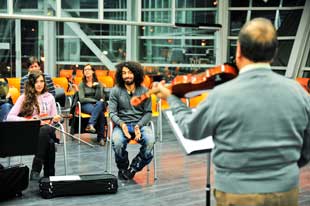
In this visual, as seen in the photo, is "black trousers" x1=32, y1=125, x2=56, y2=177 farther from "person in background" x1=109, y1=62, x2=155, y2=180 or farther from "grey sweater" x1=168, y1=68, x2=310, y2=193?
"grey sweater" x1=168, y1=68, x2=310, y2=193

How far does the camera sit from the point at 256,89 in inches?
80.8

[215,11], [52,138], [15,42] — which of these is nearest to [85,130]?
[52,138]

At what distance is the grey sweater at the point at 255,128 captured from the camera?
204 cm

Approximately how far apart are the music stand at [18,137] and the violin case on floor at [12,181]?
0.26 meters

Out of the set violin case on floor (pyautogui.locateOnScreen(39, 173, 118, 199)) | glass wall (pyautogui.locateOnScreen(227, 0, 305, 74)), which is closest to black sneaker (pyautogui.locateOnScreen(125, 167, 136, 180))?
violin case on floor (pyautogui.locateOnScreen(39, 173, 118, 199))

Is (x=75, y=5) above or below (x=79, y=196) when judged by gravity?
above

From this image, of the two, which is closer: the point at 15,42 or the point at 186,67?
the point at 15,42

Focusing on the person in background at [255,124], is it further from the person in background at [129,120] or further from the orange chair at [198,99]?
the person in background at [129,120]

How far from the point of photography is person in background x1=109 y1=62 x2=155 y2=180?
18.9 ft

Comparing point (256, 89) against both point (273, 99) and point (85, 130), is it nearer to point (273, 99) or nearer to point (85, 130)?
point (273, 99)

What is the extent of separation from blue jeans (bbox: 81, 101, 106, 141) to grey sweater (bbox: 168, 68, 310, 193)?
19.6 ft

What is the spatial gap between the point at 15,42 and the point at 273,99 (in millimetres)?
10553

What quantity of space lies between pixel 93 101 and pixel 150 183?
9.04 feet

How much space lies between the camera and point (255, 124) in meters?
2.04
